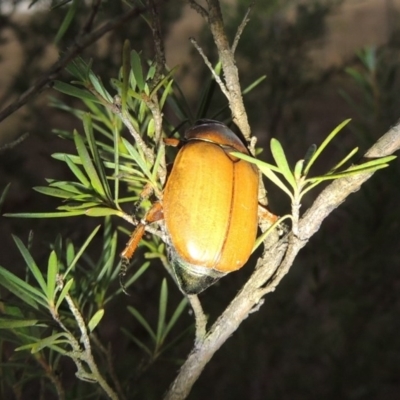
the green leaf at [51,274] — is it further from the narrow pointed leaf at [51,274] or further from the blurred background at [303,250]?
the blurred background at [303,250]

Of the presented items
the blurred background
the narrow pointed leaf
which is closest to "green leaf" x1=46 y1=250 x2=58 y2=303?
the narrow pointed leaf

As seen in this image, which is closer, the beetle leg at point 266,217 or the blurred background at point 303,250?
the beetle leg at point 266,217

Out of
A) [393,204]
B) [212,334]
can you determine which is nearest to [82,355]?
[212,334]

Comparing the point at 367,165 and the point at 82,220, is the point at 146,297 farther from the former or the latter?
the point at 367,165

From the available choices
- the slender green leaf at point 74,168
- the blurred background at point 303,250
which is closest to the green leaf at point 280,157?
the slender green leaf at point 74,168

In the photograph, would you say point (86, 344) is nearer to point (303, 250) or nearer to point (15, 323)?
point (15, 323)

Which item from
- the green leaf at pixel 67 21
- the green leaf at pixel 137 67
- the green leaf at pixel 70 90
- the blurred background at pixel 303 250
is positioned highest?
the green leaf at pixel 67 21

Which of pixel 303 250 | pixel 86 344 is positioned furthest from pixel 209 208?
pixel 303 250
